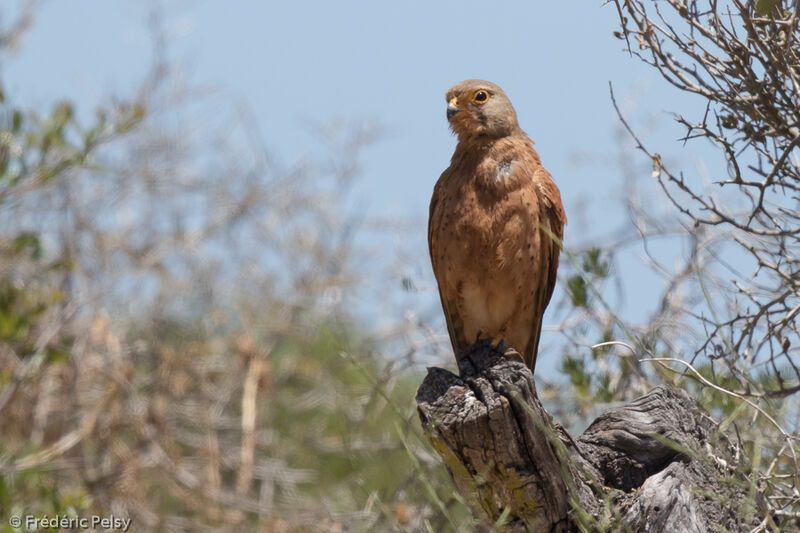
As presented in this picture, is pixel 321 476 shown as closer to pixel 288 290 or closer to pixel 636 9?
pixel 288 290

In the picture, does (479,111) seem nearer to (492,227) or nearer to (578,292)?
(492,227)

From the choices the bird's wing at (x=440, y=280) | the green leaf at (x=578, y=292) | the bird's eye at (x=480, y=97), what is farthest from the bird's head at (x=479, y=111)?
the green leaf at (x=578, y=292)

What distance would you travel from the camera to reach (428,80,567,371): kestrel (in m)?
4.75

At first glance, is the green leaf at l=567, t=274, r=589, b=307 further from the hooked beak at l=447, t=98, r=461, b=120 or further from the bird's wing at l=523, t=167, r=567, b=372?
the hooked beak at l=447, t=98, r=461, b=120

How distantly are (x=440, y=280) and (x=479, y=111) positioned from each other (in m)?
0.87

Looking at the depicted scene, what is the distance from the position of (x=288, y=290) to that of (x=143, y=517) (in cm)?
237

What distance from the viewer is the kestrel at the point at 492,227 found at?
15.6 feet

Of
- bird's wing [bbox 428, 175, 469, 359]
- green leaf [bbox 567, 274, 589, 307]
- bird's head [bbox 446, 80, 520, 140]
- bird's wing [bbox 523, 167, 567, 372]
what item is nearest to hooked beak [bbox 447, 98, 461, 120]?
bird's head [bbox 446, 80, 520, 140]

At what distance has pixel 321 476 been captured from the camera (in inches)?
323

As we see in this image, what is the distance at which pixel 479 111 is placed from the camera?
507 cm

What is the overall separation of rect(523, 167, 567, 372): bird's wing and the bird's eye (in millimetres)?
467

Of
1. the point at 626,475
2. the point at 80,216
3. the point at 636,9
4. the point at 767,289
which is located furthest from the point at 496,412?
the point at 80,216

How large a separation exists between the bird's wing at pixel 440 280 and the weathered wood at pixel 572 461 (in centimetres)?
123

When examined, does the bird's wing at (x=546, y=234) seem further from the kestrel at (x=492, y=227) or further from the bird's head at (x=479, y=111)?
the bird's head at (x=479, y=111)
